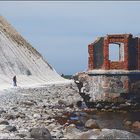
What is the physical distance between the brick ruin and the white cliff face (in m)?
26.0

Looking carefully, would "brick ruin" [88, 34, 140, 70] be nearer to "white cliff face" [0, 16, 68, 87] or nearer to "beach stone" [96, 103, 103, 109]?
"beach stone" [96, 103, 103, 109]

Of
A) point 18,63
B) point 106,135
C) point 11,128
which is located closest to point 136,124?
point 106,135

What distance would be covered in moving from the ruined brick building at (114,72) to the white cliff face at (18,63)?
86.5 feet

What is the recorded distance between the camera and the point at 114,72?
3098 cm

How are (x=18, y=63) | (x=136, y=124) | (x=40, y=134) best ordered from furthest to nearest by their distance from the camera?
(x=18, y=63) < (x=136, y=124) < (x=40, y=134)

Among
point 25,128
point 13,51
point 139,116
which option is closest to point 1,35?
point 13,51

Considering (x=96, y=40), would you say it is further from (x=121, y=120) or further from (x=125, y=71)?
(x=121, y=120)

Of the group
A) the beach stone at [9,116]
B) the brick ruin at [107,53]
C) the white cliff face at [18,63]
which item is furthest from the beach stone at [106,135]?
the white cliff face at [18,63]

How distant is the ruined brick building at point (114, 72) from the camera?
31.1 m

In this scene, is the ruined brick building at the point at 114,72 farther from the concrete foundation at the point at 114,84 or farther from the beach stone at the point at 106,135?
the beach stone at the point at 106,135

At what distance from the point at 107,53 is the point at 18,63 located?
4652 centimetres

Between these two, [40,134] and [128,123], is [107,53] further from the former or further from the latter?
[40,134]

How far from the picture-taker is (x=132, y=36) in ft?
104

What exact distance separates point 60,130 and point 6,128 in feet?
7.84
